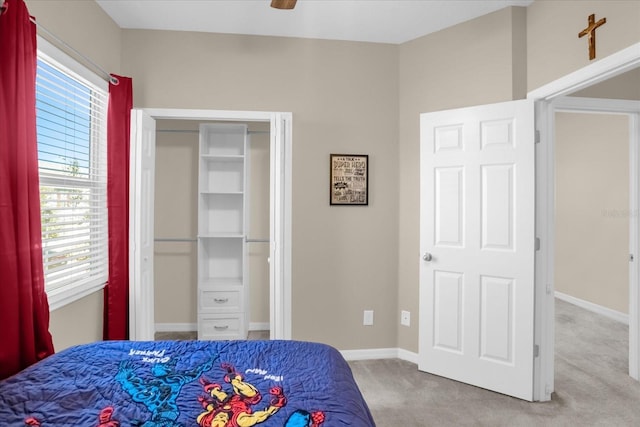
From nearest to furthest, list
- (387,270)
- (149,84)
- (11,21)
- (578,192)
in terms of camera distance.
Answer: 1. (11,21)
2. (149,84)
3. (387,270)
4. (578,192)

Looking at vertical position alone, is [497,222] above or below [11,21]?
below

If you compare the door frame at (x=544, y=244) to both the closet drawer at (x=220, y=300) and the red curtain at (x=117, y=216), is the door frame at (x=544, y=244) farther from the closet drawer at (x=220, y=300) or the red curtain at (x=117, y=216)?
the red curtain at (x=117, y=216)

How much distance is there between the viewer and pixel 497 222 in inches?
105

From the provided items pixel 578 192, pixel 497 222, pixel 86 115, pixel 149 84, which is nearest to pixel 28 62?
pixel 86 115

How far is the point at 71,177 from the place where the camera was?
93.4 inches

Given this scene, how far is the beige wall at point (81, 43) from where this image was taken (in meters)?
2.14

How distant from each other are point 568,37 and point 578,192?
143 inches

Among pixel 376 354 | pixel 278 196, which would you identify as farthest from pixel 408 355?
pixel 278 196

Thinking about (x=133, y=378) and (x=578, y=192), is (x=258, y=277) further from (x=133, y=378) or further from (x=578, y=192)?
(x=578, y=192)

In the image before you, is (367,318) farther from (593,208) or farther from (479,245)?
(593,208)

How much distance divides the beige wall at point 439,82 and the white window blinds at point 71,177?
2330 millimetres

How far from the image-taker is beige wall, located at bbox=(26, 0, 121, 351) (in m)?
2.14

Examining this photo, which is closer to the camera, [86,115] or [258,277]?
[86,115]

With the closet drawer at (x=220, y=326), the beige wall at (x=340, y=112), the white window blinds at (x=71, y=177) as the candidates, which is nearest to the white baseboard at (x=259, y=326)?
the closet drawer at (x=220, y=326)
